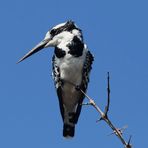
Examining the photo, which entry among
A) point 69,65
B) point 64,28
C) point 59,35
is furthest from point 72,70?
point 64,28

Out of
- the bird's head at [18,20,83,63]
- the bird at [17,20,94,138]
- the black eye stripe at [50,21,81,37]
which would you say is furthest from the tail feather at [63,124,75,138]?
the black eye stripe at [50,21,81,37]

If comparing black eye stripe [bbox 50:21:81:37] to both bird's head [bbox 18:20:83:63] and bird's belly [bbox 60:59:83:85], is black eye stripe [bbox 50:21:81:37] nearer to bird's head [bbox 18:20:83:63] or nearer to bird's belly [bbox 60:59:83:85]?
bird's head [bbox 18:20:83:63]

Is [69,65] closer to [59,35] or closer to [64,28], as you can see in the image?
[59,35]

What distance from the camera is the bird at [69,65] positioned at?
7.76 meters

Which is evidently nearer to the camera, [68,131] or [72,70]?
[72,70]

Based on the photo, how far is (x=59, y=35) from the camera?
805 centimetres

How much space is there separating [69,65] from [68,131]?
1143 millimetres

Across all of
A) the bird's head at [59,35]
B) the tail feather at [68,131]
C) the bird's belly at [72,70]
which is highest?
the bird's head at [59,35]

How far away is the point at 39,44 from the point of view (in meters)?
8.18

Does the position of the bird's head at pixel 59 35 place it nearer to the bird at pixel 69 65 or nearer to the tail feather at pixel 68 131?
the bird at pixel 69 65

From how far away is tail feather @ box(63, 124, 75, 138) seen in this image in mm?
7965

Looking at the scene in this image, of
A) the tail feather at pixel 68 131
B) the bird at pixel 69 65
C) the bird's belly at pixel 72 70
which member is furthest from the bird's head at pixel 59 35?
the tail feather at pixel 68 131

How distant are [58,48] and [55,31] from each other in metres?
0.45

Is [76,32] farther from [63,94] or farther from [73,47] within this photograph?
[63,94]
